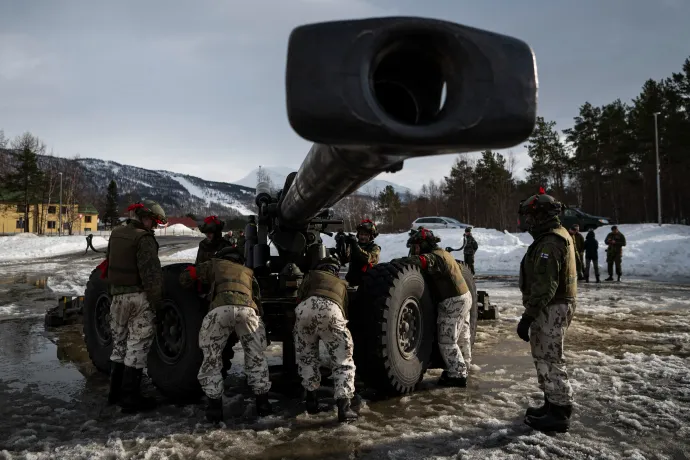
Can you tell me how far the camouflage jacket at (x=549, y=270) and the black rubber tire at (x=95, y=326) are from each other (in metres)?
4.36

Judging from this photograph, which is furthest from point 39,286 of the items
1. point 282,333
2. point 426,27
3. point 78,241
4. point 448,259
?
point 78,241

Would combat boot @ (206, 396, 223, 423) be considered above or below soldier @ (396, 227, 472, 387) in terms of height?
below

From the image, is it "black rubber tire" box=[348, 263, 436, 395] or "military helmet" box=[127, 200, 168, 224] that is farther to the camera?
"military helmet" box=[127, 200, 168, 224]

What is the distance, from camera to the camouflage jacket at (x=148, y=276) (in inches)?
178

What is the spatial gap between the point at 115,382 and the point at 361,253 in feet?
9.10

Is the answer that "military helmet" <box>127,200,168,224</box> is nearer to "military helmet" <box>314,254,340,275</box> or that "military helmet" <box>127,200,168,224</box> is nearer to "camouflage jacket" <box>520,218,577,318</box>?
"military helmet" <box>314,254,340,275</box>

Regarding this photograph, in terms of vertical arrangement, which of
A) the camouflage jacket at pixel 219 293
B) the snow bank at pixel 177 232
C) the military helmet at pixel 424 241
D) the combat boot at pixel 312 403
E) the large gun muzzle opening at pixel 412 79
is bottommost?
the combat boot at pixel 312 403

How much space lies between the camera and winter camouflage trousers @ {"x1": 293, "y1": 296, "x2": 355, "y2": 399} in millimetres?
4059

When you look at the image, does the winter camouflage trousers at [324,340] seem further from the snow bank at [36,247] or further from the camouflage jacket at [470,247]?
the snow bank at [36,247]

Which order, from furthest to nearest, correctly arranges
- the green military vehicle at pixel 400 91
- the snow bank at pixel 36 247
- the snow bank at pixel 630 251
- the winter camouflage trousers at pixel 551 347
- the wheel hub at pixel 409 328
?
the snow bank at pixel 36 247, the snow bank at pixel 630 251, the wheel hub at pixel 409 328, the winter camouflage trousers at pixel 551 347, the green military vehicle at pixel 400 91

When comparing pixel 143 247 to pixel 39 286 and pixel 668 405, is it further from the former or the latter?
pixel 39 286

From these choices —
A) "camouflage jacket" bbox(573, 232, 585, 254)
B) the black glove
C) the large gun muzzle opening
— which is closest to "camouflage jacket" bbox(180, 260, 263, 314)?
the black glove

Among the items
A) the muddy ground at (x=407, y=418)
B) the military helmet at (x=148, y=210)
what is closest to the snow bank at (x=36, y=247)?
the muddy ground at (x=407, y=418)

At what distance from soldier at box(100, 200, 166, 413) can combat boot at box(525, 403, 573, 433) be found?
3.23 meters
